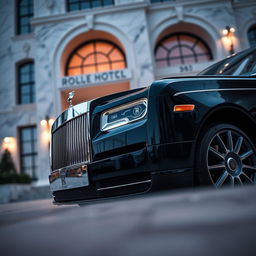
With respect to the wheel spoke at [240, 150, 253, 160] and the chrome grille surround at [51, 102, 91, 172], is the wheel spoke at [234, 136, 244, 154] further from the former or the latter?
the chrome grille surround at [51, 102, 91, 172]

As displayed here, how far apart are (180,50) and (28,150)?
1252 cm

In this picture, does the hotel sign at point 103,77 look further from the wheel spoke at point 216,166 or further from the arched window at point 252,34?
the wheel spoke at point 216,166

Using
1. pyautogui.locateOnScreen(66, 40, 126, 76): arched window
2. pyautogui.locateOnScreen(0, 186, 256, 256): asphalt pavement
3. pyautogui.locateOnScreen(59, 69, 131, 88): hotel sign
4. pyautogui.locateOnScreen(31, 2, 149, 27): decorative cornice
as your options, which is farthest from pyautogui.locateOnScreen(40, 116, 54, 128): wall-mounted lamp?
pyautogui.locateOnScreen(0, 186, 256, 256): asphalt pavement

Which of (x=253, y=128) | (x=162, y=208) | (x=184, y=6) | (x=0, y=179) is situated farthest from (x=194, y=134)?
(x=184, y=6)

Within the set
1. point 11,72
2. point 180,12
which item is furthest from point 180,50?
point 11,72

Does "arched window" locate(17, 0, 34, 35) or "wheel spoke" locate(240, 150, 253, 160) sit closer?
"wheel spoke" locate(240, 150, 253, 160)

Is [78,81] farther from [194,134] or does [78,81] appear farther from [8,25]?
[194,134]

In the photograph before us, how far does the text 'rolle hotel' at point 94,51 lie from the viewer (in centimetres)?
1285

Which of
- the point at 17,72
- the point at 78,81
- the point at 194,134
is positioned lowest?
the point at 194,134

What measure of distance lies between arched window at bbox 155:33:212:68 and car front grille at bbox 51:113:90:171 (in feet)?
45.3

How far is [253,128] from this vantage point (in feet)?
6.97

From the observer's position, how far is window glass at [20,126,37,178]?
14.2 meters

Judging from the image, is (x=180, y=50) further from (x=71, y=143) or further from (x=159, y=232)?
A: (x=159, y=232)

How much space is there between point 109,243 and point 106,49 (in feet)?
52.6
